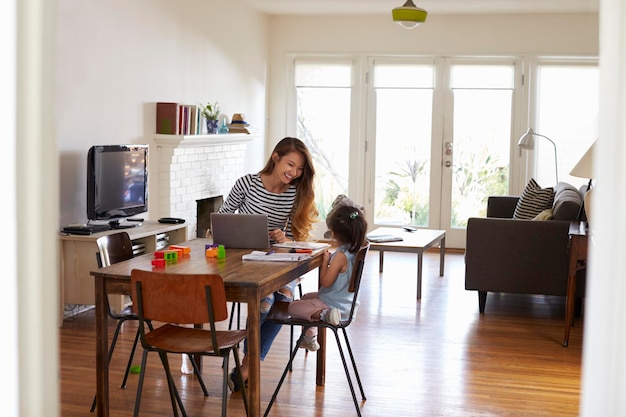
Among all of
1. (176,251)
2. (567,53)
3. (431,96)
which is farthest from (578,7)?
(176,251)

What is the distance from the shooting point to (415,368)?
469 cm

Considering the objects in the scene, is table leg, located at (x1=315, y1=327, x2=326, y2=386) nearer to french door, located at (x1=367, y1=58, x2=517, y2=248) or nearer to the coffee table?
the coffee table

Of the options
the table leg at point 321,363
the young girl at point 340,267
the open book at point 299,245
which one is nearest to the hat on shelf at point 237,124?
the open book at point 299,245

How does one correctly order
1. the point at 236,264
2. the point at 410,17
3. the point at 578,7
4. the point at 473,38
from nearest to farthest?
the point at 236,264 → the point at 410,17 → the point at 578,7 → the point at 473,38

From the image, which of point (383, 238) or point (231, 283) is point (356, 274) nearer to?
point (231, 283)

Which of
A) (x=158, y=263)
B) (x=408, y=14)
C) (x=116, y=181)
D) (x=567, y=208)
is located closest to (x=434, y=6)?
(x=408, y=14)

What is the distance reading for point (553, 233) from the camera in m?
5.84

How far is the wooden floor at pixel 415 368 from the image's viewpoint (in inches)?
157

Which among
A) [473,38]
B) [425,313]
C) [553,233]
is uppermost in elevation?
[473,38]

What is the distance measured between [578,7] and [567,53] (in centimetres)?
61

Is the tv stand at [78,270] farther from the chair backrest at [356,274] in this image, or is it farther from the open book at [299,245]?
the chair backrest at [356,274]

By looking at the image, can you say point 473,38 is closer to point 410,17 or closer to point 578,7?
point 578,7

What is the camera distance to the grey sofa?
5.84m

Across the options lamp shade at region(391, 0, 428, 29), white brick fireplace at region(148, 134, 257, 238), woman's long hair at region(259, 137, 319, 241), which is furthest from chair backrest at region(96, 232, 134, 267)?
lamp shade at region(391, 0, 428, 29)
